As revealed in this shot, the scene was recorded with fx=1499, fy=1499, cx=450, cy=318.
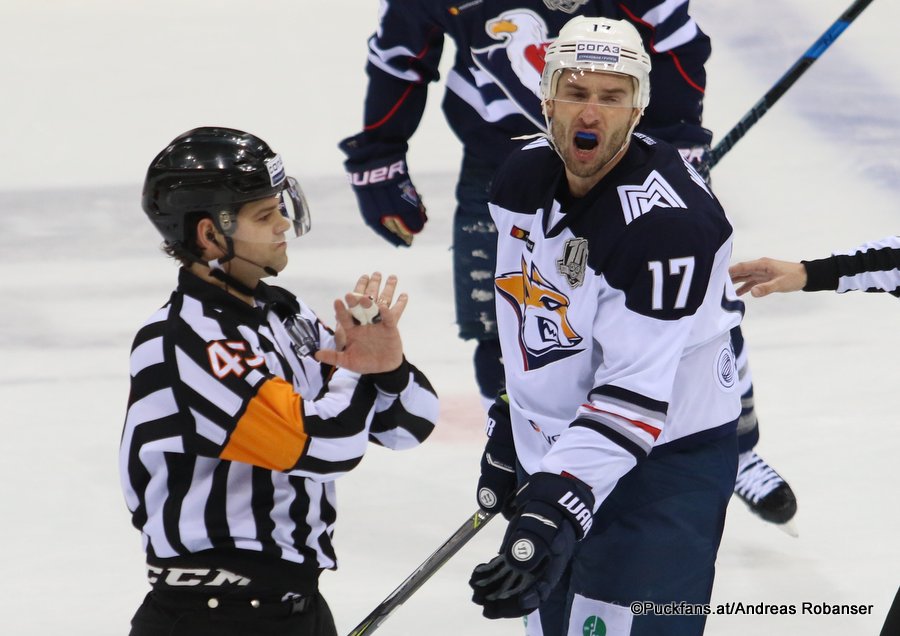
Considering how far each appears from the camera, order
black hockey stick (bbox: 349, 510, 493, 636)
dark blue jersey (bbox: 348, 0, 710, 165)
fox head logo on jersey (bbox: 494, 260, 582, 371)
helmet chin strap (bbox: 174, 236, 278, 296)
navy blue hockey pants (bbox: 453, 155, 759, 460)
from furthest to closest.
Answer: navy blue hockey pants (bbox: 453, 155, 759, 460), dark blue jersey (bbox: 348, 0, 710, 165), black hockey stick (bbox: 349, 510, 493, 636), fox head logo on jersey (bbox: 494, 260, 582, 371), helmet chin strap (bbox: 174, 236, 278, 296)

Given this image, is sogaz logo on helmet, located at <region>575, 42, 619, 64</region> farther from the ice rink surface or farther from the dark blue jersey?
the ice rink surface

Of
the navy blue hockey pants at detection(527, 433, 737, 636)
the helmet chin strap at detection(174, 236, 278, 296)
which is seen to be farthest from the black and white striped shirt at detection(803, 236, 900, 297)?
the helmet chin strap at detection(174, 236, 278, 296)

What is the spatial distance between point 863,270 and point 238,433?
1.30 m

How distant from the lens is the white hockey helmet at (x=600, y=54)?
7.33ft

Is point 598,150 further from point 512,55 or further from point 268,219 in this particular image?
point 512,55

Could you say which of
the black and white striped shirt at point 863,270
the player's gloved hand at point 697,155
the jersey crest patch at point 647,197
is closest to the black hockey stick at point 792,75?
the player's gloved hand at point 697,155

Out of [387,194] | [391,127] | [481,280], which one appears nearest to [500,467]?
[481,280]

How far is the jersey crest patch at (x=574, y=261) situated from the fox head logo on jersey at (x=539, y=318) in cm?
4

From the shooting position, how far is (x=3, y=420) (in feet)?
14.1

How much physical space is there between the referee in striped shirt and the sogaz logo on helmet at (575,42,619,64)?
455mm

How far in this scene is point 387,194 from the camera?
372 centimetres

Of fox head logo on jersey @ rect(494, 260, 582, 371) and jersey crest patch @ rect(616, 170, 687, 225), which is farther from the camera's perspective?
fox head logo on jersey @ rect(494, 260, 582, 371)

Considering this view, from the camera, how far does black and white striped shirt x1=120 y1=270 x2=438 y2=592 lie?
2066 mm

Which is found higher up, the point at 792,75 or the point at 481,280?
the point at 792,75
